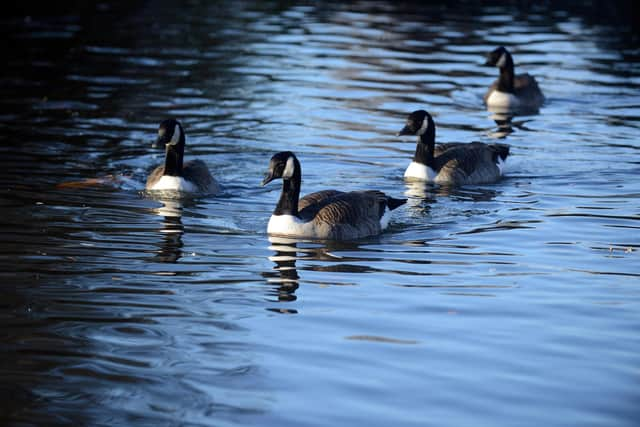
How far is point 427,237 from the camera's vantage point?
44.0ft

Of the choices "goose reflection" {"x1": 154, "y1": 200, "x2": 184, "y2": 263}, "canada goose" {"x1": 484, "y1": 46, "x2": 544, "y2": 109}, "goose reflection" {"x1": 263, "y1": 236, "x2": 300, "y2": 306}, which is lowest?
"goose reflection" {"x1": 263, "y1": 236, "x2": 300, "y2": 306}

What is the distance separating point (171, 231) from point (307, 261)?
2.16m

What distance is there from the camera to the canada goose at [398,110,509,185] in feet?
55.1

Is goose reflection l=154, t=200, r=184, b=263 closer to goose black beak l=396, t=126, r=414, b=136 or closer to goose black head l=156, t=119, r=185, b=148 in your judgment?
goose black head l=156, t=119, r=185, b=148

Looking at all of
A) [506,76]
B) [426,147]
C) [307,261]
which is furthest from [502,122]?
[307,261]

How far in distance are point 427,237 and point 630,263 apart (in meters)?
2.55

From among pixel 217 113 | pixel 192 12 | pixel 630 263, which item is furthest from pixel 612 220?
pixel 192 12

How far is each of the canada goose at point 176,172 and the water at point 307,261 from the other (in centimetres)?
32

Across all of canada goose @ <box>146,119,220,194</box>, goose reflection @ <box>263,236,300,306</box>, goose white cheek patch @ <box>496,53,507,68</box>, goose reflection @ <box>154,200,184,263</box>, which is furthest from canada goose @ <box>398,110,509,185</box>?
goose white cheek patch @ <box>496,53,507,68</box>

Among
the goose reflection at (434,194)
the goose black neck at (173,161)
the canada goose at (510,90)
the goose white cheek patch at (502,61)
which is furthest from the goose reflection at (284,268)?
the goose white cheek patch at (502,61)

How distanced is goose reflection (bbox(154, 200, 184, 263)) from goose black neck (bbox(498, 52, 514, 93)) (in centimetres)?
1035

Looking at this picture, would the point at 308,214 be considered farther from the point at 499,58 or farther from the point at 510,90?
the point at 499,58

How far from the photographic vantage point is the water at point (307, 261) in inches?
333

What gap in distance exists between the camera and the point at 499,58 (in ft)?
77.8
